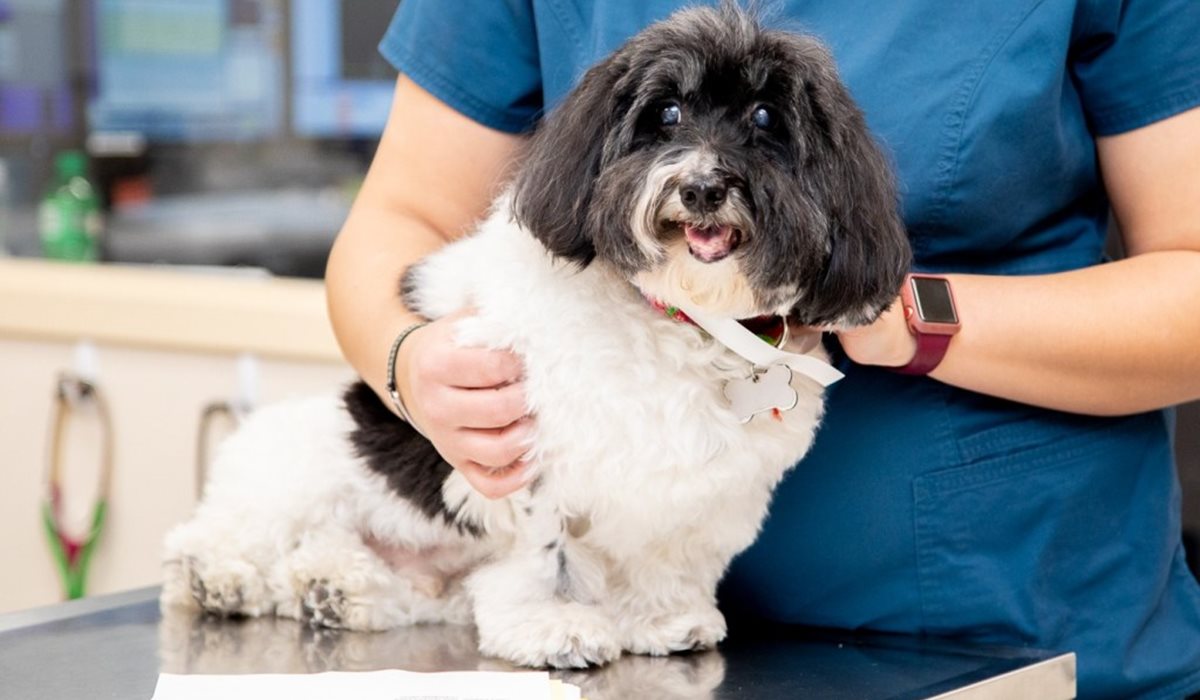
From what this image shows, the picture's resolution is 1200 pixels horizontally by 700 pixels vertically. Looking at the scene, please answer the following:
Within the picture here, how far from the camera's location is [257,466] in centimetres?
178

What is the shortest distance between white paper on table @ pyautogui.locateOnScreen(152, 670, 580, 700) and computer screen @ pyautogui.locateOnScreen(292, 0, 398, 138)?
2.13m

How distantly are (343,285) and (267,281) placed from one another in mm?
1331

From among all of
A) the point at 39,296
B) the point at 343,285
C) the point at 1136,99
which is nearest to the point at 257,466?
the point at 343,285

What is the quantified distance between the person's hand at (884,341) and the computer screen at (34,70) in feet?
9.55

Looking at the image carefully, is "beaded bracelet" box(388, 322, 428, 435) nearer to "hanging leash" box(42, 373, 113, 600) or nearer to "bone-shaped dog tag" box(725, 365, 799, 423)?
"bone-shaped dog tag" box(725, 365, 799, 423)

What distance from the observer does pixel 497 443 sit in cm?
145

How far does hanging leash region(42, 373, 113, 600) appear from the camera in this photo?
2982mm

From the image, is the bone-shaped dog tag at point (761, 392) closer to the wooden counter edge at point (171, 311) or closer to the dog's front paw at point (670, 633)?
the dog's front paw at point (670, 633)

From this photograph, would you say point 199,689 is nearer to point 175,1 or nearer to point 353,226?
point 353,226

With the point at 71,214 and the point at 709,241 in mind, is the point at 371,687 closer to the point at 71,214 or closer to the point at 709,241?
the point at 709,241

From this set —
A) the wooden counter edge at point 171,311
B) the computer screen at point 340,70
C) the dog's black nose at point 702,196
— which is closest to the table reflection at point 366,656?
the dog's black nose at point 702,196

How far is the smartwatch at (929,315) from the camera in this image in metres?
1.49

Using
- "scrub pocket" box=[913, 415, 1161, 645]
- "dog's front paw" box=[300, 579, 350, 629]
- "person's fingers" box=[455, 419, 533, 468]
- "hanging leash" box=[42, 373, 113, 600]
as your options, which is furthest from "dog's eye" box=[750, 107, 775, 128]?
"hanging leash" box=[42, 373, 113, 600]

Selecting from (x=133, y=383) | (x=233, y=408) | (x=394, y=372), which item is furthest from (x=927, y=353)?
(x=133, y=383)
